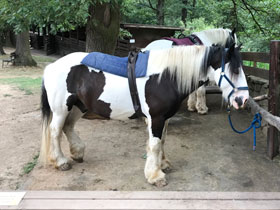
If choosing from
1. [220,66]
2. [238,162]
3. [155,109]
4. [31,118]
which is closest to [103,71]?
[155,109]

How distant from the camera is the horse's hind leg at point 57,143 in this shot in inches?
129

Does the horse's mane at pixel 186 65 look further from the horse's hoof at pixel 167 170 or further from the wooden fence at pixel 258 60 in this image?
the wooden fence at pixel 258 60

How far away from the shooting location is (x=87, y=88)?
3070 millimetres

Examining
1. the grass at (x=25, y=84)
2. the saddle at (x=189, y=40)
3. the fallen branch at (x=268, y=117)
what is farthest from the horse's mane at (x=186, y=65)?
the grass at (x=25, y=84)

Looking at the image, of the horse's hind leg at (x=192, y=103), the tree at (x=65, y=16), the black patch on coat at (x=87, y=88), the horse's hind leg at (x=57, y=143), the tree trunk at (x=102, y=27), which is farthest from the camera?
the horse's hind leg at (x=192, y=103)

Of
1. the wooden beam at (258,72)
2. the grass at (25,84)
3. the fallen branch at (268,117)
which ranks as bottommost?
the grass at (25,84)

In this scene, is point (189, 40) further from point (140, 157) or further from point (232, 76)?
point (232, 76)

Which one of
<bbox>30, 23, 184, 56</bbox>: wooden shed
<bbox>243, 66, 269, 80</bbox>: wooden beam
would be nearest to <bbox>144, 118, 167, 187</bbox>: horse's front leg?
<bbox>243, 66, 269, 80</bbox>: wooden beam

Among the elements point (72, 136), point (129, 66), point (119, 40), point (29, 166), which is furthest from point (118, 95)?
point (119, 40)

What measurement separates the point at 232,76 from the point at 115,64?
128 cm

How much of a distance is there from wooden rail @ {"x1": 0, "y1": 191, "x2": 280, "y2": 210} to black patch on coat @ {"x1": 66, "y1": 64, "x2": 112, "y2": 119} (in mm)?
1118

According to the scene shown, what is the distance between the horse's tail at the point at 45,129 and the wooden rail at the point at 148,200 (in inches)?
A: 48.3

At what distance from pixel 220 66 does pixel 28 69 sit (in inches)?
536

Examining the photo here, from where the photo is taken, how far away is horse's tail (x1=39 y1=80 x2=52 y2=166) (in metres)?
3.37
